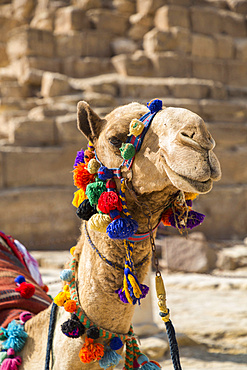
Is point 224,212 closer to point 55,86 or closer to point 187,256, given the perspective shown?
point 187,256

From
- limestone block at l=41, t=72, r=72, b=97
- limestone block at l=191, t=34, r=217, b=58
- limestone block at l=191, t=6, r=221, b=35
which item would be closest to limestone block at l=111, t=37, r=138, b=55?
limestone block at l=191, t=34, r=217, b=58

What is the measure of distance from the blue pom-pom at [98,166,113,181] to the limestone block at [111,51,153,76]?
38.4ft

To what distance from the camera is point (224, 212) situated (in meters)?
10.9

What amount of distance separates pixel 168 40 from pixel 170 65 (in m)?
0.85

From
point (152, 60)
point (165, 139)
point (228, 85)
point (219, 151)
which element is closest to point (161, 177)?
point (165, 139)

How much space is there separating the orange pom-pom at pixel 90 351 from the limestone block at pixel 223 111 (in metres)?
10.7

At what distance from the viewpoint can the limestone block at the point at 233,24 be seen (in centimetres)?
1558

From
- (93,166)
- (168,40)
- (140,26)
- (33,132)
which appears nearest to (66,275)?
(93,166)

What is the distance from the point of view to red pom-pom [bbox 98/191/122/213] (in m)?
1.68

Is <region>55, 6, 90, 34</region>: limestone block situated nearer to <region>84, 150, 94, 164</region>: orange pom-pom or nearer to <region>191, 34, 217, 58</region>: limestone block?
<region>191, 34, 217, 58</region>: limestone block

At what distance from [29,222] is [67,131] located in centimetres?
217

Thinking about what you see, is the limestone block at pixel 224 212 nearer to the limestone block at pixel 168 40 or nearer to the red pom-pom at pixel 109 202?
the limestone block at pixel 168 40

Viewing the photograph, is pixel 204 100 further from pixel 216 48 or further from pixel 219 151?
pixel 216 48

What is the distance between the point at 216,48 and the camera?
14797 mm
